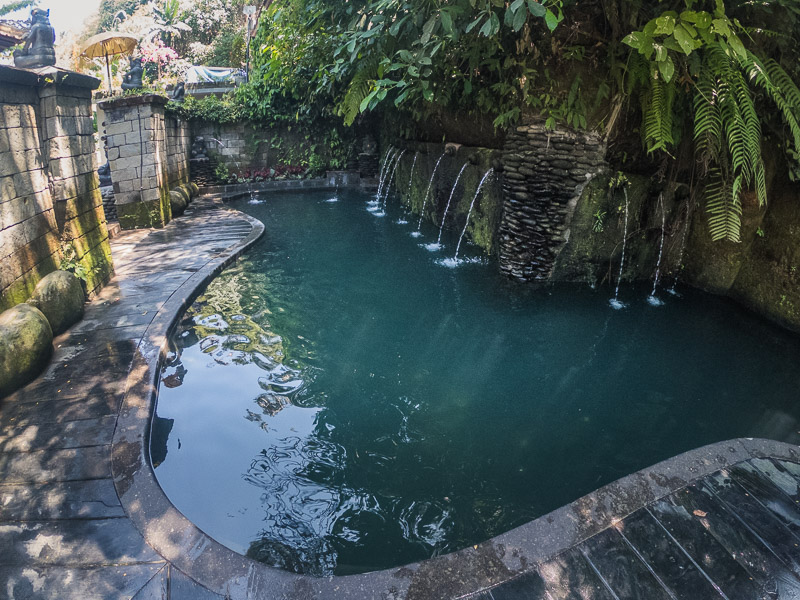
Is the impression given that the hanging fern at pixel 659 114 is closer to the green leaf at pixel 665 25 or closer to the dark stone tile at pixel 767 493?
the green leaf at pixel 665 25

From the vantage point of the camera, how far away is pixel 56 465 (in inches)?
125

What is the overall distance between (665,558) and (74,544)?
3.21 m

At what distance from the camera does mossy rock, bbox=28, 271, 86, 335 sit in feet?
15.6

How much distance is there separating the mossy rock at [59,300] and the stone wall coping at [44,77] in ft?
6.40

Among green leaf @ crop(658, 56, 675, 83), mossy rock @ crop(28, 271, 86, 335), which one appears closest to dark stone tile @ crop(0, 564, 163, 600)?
mossy rock @ crop(28, 271, 86, 335)

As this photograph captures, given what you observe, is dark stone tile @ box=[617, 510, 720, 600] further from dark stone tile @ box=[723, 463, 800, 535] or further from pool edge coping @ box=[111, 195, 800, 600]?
dark stone tile @ box=[723, 463, 800, 535]

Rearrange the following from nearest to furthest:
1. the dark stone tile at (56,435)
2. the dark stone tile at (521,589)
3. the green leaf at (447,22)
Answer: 1. the dark stone tile at (521,589)
2. the dark stone tile at (56,435)
3. the green leaf at (447,22)

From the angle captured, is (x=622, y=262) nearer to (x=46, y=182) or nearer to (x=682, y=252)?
(x=682, y=252)

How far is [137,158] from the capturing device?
9.20 metres

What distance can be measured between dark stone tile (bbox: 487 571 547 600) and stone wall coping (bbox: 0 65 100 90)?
5782mm

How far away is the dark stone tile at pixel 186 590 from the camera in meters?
2.30

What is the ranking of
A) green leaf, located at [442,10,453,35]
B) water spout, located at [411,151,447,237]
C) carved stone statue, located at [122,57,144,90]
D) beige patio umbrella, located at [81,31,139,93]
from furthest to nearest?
beige patio umbrella, located at [81,31,139,93], carved stone statue, located at [122,57,144,90], water spout, located at [411,151,447,237], green leaf, located at [442,10,453,35]

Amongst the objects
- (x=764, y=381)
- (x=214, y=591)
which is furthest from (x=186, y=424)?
(x=764, y=381)

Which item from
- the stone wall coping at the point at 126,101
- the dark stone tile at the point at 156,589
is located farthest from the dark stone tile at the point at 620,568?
the stone wall coping at the point at 126,101
